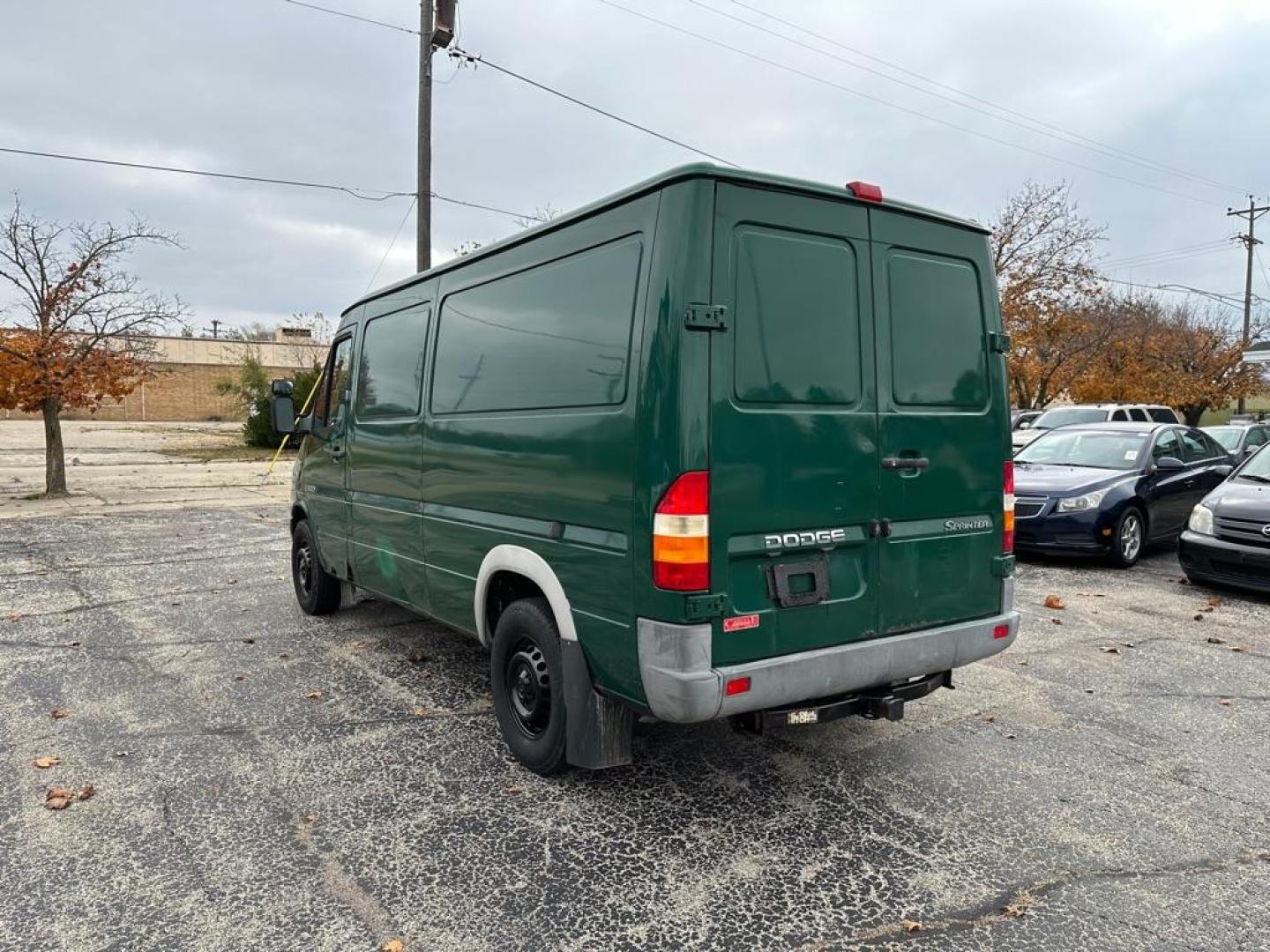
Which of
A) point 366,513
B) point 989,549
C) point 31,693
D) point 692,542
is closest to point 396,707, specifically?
point 366,513

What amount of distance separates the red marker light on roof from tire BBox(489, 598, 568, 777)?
2227mm

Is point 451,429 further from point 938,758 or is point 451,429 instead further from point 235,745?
point 938,758

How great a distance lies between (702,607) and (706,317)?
3.42 ft

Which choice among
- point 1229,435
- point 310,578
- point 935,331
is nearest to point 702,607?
point 935,331

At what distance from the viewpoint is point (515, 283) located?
3.99 metres

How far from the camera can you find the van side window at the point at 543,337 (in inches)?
129

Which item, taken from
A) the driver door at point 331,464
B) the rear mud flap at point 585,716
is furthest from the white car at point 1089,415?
the rear mud flap at point 585,716

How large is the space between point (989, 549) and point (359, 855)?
3021 mm

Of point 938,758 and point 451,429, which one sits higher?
point 451,429

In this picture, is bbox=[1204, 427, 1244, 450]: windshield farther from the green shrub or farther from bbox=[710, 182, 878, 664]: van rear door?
the green shrub

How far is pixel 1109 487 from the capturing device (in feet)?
29.3

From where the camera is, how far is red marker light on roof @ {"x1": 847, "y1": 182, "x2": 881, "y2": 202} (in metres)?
3.46

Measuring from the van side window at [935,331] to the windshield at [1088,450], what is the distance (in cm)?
676

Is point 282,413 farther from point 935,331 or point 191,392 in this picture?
point 191,392
